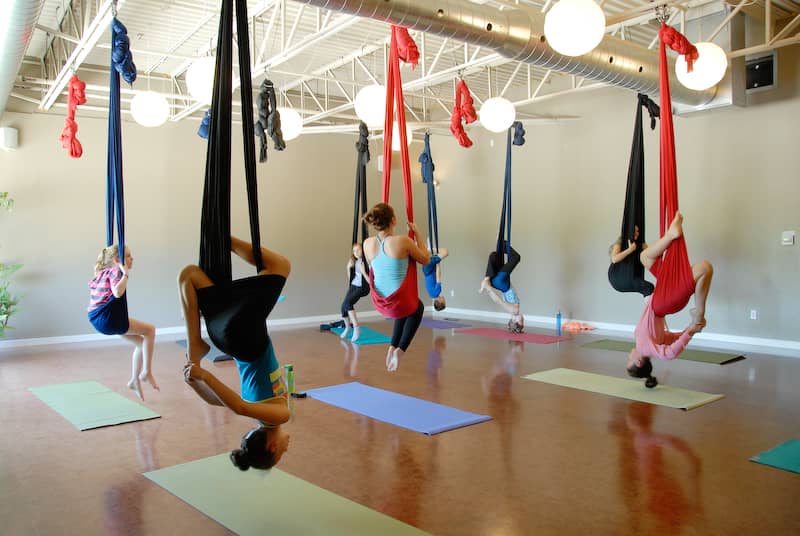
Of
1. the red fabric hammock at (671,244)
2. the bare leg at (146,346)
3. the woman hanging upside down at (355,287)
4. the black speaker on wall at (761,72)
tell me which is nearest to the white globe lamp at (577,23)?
the red fabric hammock at (671,244)

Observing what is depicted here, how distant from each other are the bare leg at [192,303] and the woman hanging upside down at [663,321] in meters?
3.28

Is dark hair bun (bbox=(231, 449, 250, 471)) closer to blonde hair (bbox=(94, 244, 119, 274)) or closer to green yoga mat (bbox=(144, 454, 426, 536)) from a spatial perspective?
green yoga mat (bbox=(144, 454, 426, 536))

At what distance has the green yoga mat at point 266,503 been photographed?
2920 millimetres

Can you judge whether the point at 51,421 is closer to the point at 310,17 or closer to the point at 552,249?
the point at 310,17

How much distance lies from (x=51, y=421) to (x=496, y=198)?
8.07 metres

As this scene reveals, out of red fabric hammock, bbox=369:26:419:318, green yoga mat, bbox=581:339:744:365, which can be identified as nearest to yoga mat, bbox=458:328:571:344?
green yoga mat, bbox=581:339:744:365

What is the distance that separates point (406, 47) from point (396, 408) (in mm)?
2745

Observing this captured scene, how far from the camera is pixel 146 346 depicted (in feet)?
16.1

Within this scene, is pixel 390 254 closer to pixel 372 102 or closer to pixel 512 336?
pixel 372 102

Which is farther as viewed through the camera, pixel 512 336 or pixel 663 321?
pixel 512 336

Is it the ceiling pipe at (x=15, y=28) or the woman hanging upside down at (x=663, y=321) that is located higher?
the ceiling pipe at (x=15, y=28)

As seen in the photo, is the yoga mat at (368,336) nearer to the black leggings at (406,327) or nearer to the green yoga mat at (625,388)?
the green yoga mat at (625,388)

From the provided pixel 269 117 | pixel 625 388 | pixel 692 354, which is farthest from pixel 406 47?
pixel 692 354

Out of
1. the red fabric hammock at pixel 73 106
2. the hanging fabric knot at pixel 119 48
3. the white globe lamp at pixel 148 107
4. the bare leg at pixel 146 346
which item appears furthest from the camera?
the white globe lamp at pixel 148 107
